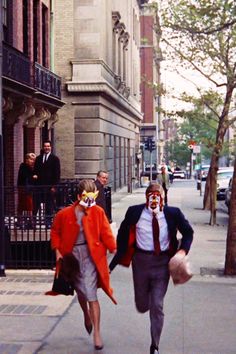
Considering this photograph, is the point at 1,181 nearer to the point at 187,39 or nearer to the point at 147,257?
the point at 147,257

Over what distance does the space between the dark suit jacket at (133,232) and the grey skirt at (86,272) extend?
1.02 feet

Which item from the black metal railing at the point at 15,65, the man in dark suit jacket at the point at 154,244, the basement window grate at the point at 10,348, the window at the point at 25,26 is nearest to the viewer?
the man in dark suit jacket at the point at 154,244

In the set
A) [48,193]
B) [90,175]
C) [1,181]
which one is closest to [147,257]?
[1,181]

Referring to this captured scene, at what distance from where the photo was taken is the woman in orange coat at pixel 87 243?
7.61 m

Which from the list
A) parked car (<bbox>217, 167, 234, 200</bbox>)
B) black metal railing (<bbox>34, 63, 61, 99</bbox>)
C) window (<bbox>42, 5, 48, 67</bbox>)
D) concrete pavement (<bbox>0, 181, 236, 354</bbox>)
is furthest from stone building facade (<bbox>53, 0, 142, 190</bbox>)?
concrete pavement (<bbox>0, 181, 236, 354</bbox>)

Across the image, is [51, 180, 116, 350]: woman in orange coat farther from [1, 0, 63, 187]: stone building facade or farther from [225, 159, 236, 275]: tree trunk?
[1, 0, 63, 187]: stone building facade

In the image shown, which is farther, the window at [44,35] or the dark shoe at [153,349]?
the window at [44,35]

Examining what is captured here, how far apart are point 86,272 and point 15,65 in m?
12.8

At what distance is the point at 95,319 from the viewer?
7621 mm

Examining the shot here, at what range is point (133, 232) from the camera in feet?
24.4

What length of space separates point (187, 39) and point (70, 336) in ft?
58.8

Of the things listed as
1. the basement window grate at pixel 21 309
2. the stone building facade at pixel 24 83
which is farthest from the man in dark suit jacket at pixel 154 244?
the stone building facade at pixel 24 83

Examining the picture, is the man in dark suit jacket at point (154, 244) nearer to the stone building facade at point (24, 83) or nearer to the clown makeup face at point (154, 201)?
the clown makeup face at point (154, 201)

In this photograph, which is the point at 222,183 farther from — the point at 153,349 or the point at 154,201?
the point at 153,349
